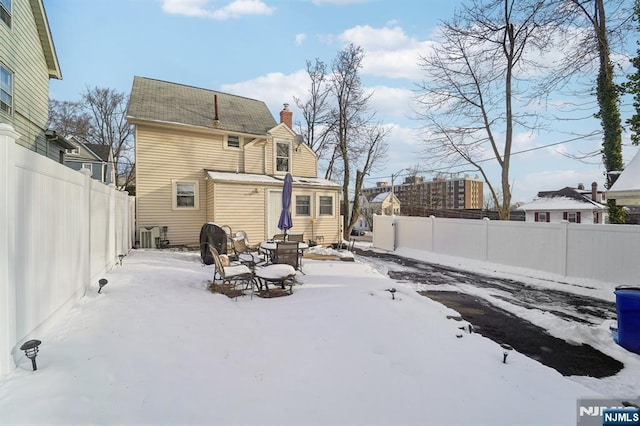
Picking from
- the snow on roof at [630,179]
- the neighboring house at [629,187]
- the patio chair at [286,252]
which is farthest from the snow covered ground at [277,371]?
the snow on roof at [630,179]

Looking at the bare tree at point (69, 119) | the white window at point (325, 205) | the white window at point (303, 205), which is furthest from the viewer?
the bare tree at point (69, 119)

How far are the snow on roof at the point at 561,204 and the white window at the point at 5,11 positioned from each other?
39.4 m

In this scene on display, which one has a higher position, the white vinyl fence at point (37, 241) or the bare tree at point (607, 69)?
the bare tree at point (607, 69)

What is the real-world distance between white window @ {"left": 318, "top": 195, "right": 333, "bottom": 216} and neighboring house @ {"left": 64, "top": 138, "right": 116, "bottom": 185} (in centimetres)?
1916

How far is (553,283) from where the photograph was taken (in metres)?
8.77

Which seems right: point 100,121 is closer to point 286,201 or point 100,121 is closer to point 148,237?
point 148,237

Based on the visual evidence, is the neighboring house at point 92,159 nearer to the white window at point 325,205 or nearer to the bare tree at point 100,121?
the bare tree at point 100,121

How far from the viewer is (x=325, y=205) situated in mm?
15453

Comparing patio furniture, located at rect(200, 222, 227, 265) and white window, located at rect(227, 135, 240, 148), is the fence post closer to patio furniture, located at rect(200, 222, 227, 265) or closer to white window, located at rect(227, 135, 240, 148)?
patio furniture, located at rect(200, 222, 227, 265)

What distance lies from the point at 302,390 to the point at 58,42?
1741 centimetres

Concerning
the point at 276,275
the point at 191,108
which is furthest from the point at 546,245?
the point at 191,108

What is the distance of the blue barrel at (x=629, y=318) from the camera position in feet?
14.8

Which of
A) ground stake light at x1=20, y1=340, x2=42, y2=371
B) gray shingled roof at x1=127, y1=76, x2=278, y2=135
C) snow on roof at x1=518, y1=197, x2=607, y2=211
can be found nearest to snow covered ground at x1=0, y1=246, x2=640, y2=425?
ground stake light at x1=20, y1=340, x2=42, y2=371

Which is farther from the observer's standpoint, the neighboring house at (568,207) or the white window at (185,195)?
the neighboring house at (568,207)
